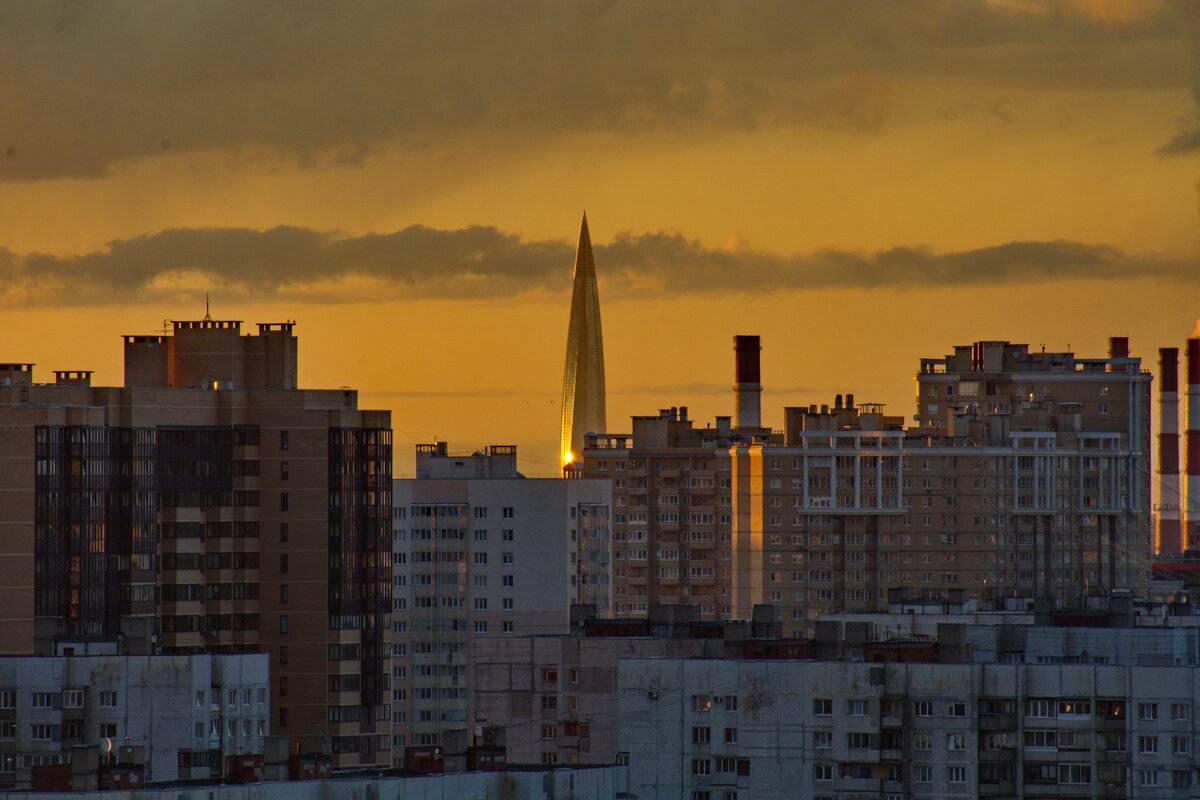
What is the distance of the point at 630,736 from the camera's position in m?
64.7

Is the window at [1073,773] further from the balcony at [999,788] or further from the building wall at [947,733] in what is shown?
the balcony at [999,788]

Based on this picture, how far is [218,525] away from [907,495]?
6805 cm

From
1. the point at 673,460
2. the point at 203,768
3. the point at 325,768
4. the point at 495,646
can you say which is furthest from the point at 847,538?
the point at 325,768

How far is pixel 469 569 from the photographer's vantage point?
140 meters

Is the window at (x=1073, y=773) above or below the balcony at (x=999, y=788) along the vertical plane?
above

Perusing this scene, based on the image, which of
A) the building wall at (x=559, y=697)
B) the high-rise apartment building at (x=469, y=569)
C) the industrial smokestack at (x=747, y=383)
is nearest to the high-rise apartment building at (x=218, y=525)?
the building wall at (x=559, y=697)

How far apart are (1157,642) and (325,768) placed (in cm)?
2393

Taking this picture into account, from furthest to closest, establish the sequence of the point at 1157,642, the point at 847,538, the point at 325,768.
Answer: the point at 847,538, the point at 1157,642, the point at 325,768

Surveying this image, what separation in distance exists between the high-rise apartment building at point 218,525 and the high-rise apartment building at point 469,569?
29.7m

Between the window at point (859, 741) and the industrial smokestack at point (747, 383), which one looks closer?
the window at point (859, 741)

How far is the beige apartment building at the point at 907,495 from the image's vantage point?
165 meters

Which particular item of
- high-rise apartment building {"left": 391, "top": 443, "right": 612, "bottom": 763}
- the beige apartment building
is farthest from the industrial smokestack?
high-rise apartment building {"left": 391, "top": 443, "right": 612, "bottom": 763}

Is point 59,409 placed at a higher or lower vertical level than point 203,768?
higher

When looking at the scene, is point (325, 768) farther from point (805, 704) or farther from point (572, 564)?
point (572, 564)
